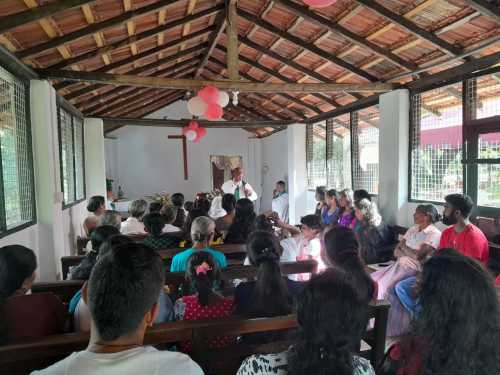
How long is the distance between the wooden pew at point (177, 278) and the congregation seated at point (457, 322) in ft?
4.46

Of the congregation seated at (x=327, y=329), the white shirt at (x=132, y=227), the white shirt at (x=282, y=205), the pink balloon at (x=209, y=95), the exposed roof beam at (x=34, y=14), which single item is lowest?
the white shirt at (x=282, y=205)

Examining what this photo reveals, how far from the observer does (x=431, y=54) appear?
417 cm

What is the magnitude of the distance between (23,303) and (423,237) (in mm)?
3159

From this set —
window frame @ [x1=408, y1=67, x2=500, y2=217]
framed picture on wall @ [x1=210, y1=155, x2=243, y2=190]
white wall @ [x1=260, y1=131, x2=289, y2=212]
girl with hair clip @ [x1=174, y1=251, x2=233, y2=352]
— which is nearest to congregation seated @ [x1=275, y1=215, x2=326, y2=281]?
girl with hair clip @ [x1=174, y1=251, x2=233, y2=352]

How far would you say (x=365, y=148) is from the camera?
602cm

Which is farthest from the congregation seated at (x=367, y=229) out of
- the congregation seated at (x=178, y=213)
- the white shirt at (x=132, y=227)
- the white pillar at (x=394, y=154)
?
the white shirt at (x=132, y=227)

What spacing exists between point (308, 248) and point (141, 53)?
3737 mm

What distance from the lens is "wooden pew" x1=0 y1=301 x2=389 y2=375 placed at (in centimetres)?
128

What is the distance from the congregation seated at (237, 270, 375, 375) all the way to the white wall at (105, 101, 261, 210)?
9991 mm

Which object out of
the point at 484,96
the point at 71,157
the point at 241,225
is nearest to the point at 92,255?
the point at 241,225

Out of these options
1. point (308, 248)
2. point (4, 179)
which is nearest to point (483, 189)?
point (308, 248)

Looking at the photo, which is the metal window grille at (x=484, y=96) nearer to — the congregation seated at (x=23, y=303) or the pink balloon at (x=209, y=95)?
the pink balloon at (x=209, y=95)

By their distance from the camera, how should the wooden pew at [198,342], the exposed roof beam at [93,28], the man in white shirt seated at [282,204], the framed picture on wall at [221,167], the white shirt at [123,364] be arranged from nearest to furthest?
the white shirt at [123,364] → the wooden pew at [198,342] → the exposed roof beam at [93,28] → the man in white shirt seated at [282,204] → the framed picture on wall at [221,167]

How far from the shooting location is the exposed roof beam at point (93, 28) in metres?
3.42
